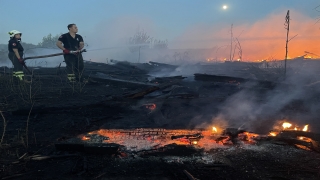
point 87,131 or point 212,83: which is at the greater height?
point 212,83

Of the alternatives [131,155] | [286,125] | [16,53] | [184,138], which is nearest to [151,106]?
[184,138]

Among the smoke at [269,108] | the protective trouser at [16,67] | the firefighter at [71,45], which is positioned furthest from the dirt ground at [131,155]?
the protective trouser at [16,67]

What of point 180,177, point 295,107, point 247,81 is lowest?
point 180,177

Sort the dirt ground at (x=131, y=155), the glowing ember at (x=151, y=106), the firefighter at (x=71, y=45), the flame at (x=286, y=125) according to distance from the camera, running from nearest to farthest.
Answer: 1. the dirt ground at (x=131, y=155)
2. the flame at (x=286, y=125)
3. the glowing ember at (x=151, y=106)
4. the firefighter at (x=71, y=45)

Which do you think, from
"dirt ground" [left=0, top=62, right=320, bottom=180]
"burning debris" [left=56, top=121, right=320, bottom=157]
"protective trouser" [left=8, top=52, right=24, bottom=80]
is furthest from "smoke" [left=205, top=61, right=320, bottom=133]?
"protective trouser" [left=8, top=52, right=24, bottom=80]

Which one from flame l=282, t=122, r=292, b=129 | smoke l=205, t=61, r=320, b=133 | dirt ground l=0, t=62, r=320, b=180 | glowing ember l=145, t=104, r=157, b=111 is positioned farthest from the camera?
glowing ember l=145, t=104, r=157, b=111

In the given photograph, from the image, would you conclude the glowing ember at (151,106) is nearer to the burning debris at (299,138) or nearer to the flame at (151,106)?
the flame at (151,106)

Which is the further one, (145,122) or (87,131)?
(145,122)

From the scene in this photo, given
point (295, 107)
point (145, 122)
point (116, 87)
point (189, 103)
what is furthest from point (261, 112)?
point (116, 87)

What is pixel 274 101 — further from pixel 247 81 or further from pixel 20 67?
pixel 20 67

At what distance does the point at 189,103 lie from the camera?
650 centimetres

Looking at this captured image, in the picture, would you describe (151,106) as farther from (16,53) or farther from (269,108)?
(16,53)

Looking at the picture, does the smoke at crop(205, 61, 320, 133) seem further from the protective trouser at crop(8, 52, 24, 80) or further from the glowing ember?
the protective trouser at crop(8, 52, 24, 80)

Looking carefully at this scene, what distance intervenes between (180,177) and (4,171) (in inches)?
79.7
